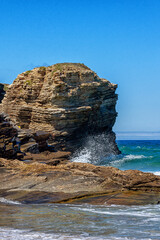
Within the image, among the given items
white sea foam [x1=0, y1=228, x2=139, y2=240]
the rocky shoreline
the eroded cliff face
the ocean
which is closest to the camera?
white sea foam [x1=0, y1=228, x2=139, y2=240]

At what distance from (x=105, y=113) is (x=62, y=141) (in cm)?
951

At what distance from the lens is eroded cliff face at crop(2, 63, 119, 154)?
41750mm

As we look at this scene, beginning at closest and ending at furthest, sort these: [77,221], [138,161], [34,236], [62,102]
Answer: [34,236]
[77,221]
[138,161]
[62,102]

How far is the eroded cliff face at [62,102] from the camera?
41750 millimetres

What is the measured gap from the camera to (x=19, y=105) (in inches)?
1823

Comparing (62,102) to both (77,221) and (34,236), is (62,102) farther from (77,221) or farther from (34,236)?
(34,236)

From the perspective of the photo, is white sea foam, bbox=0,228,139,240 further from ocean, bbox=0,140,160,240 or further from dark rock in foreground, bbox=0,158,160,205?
dark rock in foreground, bbox=0,158,160,205

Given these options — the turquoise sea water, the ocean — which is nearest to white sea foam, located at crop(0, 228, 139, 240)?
the ocean

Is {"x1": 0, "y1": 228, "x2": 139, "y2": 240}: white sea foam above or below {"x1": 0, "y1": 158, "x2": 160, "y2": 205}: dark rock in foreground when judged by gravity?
below

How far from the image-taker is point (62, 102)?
41875 mm

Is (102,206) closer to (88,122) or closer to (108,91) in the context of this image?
(88,122)

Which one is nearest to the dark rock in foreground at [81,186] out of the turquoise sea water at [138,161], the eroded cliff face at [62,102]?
the turquoise sea water at [138,161]

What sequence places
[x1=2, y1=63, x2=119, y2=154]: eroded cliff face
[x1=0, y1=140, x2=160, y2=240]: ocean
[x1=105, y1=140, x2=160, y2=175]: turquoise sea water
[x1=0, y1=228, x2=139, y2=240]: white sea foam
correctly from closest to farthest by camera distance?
[x1=0, y1=228, x2=139, y2=240]: white sea foam < [x1=0, y1=140, x2=160, y2=240]: ocean < [x1=105, y1=140, x2=160, y2=175]: turquoise sea water < [x1=2, y1=63, x2=119, y2=154]: eroded cliff face

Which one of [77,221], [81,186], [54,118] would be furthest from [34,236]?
[54,118]
